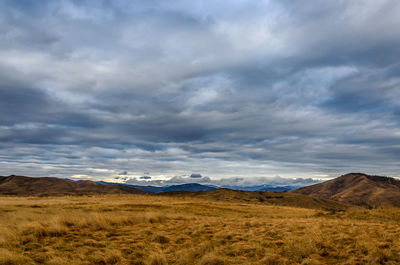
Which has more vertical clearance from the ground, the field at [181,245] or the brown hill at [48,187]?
the field at [181,245]

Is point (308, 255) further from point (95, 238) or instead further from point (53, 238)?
point (53, 238)

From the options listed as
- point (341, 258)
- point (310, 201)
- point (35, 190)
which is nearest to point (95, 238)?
point (341, 258)

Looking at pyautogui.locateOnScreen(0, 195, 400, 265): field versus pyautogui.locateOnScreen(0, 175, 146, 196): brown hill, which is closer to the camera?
pyautogui.locateOnScreen(0, 195, 400, 265): field

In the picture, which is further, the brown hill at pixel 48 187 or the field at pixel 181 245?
the brown hill at pixel 48 187

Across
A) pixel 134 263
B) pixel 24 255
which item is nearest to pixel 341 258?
pixel 134 263

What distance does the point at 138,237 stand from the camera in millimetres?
13375

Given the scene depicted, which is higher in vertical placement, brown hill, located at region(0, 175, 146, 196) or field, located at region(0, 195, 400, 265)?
field, located at region(0, 195, 400, 265)

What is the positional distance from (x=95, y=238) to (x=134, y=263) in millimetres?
4457

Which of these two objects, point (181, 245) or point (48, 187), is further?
point (48, 187)

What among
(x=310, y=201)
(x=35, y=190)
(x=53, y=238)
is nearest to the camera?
(x=53, y=238)

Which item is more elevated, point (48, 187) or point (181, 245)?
point (181, 245)

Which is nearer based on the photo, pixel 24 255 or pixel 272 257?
pixel 272 257

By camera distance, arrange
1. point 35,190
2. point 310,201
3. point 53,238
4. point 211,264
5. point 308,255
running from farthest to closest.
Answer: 1. point 35,190
2. point 310,201
3. point 53,238
4. point 308,255
5. point 211,264

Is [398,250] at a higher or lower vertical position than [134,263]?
higher
